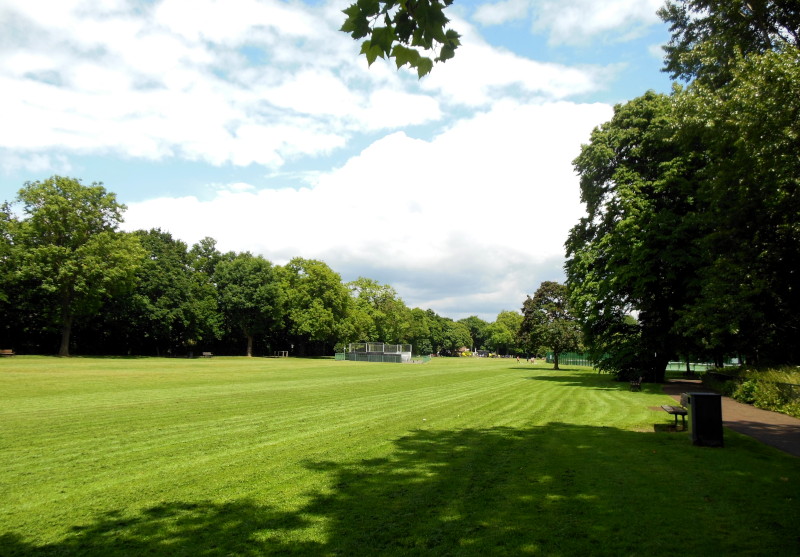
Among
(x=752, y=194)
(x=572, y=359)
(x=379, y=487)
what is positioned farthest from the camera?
(x=572, y=359)

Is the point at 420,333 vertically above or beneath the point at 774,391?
above

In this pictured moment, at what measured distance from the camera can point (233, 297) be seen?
74.8 meters

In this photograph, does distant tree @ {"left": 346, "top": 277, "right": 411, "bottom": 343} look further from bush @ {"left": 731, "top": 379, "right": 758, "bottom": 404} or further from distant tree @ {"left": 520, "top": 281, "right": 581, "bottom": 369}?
bush @ {"left": 731, "top": 379, "right": 758, "bottom": 404}

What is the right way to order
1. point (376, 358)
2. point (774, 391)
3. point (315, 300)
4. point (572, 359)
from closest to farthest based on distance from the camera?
point (774, 391) < point (376, 358) < point (315, 300) < point (572, 359)

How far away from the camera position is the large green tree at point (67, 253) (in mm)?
49312

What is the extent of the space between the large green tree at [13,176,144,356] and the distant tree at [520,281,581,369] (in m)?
44.7

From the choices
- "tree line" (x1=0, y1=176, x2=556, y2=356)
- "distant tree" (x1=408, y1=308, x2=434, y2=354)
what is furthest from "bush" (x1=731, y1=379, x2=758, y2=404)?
"distant tree" (x1=408, y1=308, x2=434, y2=354)

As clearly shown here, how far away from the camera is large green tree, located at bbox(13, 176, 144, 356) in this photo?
4931 cm

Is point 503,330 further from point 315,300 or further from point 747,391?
point 747,391

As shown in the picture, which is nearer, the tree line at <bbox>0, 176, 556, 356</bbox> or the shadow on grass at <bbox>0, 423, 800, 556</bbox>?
the shadow on grass at <bbox>0, 423, 800, 556</bbox>

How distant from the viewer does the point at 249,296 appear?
76062mm

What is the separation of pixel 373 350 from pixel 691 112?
61760 mm

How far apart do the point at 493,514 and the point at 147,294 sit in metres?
66.3

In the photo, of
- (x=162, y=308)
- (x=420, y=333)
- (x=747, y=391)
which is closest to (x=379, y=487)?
(x=747, y=391)
